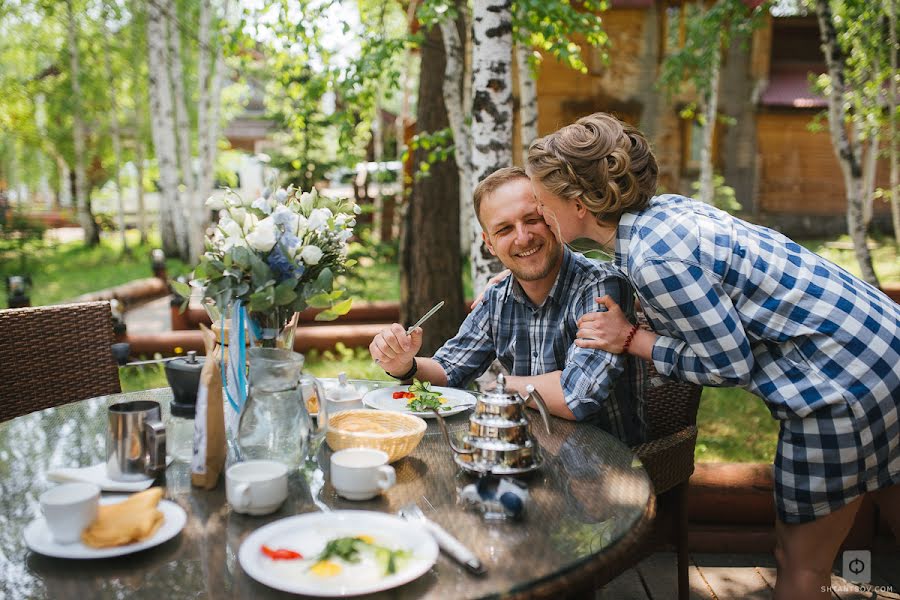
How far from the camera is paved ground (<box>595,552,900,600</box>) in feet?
10.1

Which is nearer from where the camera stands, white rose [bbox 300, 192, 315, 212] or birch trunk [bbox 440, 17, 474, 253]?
white rose [bbox 300, 192, 315, 212]

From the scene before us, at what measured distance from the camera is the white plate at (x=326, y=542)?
4.14 feet

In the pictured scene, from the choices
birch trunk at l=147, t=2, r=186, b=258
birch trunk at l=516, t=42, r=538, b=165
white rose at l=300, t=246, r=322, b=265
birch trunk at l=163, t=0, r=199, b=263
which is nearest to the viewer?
white rose at l=300, t=246, r=322, b=265

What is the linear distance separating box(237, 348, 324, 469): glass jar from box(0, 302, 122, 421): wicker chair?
5.22 feet

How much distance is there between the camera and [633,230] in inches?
79.7

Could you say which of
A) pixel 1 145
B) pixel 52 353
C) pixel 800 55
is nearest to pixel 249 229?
pixel 52 353

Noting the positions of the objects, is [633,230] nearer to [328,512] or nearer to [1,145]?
[328,512]

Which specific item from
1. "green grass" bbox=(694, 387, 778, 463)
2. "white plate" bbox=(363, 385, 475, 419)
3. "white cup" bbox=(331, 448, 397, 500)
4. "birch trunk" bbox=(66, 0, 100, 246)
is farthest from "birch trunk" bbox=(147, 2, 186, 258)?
"white cup" bbox=(331, 448, 397, 500)

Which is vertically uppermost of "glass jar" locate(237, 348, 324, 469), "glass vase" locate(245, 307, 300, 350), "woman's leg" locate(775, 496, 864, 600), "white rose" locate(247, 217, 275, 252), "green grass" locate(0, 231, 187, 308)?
"white rose" locate(247, 217, 275, 252)

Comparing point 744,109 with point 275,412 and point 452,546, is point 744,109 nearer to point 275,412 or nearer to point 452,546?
point 275,412

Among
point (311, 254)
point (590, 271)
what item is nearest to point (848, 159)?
point (590, 271)

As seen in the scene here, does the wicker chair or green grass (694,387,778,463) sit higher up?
the wicker chair

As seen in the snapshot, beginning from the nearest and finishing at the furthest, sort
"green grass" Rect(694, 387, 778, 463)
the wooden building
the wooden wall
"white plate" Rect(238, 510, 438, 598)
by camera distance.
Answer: "white plate" Rect(238, 510, 438, 598) < "green grass" Rect(694, 387, 778, 463) < the wooden building < the wooden wall

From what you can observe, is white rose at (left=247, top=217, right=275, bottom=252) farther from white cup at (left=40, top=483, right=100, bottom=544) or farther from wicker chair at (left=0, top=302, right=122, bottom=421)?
wicker chair at (left=0, top=302, right=122, bottom=421)
